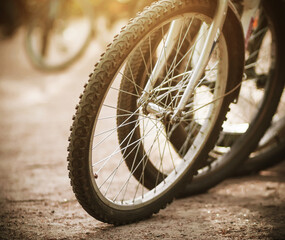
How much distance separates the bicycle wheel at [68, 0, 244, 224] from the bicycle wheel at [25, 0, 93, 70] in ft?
12.8

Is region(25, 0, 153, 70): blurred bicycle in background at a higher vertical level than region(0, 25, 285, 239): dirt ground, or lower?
higher

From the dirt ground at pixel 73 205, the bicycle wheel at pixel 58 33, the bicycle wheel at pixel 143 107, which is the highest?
the bicycle wheel at pixel 58 33

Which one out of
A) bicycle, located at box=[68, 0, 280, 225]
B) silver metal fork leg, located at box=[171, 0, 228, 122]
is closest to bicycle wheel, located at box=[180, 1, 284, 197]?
bicycle, located at box=[68, 0, 280, 225]

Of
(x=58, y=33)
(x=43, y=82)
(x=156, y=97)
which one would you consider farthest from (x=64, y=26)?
(x=156, y=97)

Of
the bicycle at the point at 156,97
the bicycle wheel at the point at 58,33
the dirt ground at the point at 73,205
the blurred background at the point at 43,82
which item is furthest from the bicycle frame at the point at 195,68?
the bicycle wheel at the point at 58,33

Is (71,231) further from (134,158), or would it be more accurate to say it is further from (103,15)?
(103,15)

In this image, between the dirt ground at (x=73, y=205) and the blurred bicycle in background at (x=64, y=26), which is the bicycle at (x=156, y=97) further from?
the blurred bicycle in background at (x=64, y=26)

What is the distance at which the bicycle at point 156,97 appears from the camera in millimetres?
1658

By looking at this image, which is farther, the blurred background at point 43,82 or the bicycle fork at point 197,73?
the blurred background at point 43,82

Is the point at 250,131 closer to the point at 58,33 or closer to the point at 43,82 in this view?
the point at 43,82

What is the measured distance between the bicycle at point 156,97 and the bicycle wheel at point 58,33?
12.8ft

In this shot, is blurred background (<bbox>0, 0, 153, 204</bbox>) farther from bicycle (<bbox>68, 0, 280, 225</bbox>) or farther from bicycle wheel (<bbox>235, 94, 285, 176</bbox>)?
bicycle wheel (<bbox>235, 94, 285, 176</bbox>)

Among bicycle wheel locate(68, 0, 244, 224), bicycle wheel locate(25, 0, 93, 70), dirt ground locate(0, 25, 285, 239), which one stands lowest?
dirt ground locate(0, 25, 285, 239)

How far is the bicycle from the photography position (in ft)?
5.44
